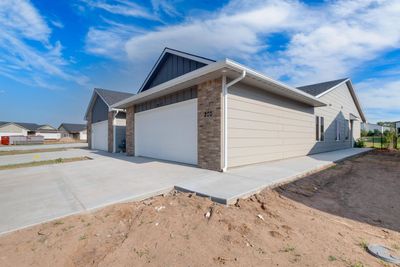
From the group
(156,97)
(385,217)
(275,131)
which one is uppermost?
(156,97)

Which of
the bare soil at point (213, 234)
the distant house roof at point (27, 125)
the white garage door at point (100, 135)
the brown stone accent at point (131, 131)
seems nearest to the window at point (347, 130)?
the bare soil at point (213, 234)

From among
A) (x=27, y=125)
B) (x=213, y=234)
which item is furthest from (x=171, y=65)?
(x=27, y=125)

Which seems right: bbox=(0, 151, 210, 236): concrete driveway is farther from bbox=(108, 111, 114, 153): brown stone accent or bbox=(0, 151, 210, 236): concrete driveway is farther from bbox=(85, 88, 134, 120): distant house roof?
bbox=(85, 88, 134, 120): distant house roof

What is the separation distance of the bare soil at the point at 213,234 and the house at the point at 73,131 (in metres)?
55.6

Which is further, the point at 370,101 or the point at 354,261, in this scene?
the point at 370,101

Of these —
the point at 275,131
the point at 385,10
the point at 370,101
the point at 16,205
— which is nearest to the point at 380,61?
the point at 385,10

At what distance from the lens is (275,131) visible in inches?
313

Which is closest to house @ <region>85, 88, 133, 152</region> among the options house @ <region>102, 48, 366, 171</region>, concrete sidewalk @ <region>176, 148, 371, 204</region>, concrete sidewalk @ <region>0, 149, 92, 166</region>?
concrete sidewalk @ <region>0, 149, 92, 166</region>

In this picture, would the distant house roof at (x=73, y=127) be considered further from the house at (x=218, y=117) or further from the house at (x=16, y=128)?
the house at (x=218, y=117)

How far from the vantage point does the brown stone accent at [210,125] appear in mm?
5855

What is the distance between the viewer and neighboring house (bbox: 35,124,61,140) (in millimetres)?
50000

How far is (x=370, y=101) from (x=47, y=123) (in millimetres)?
72094

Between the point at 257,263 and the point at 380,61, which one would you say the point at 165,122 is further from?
the point at 380,61

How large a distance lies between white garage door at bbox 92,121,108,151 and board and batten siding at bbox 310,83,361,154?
48.2 feet
